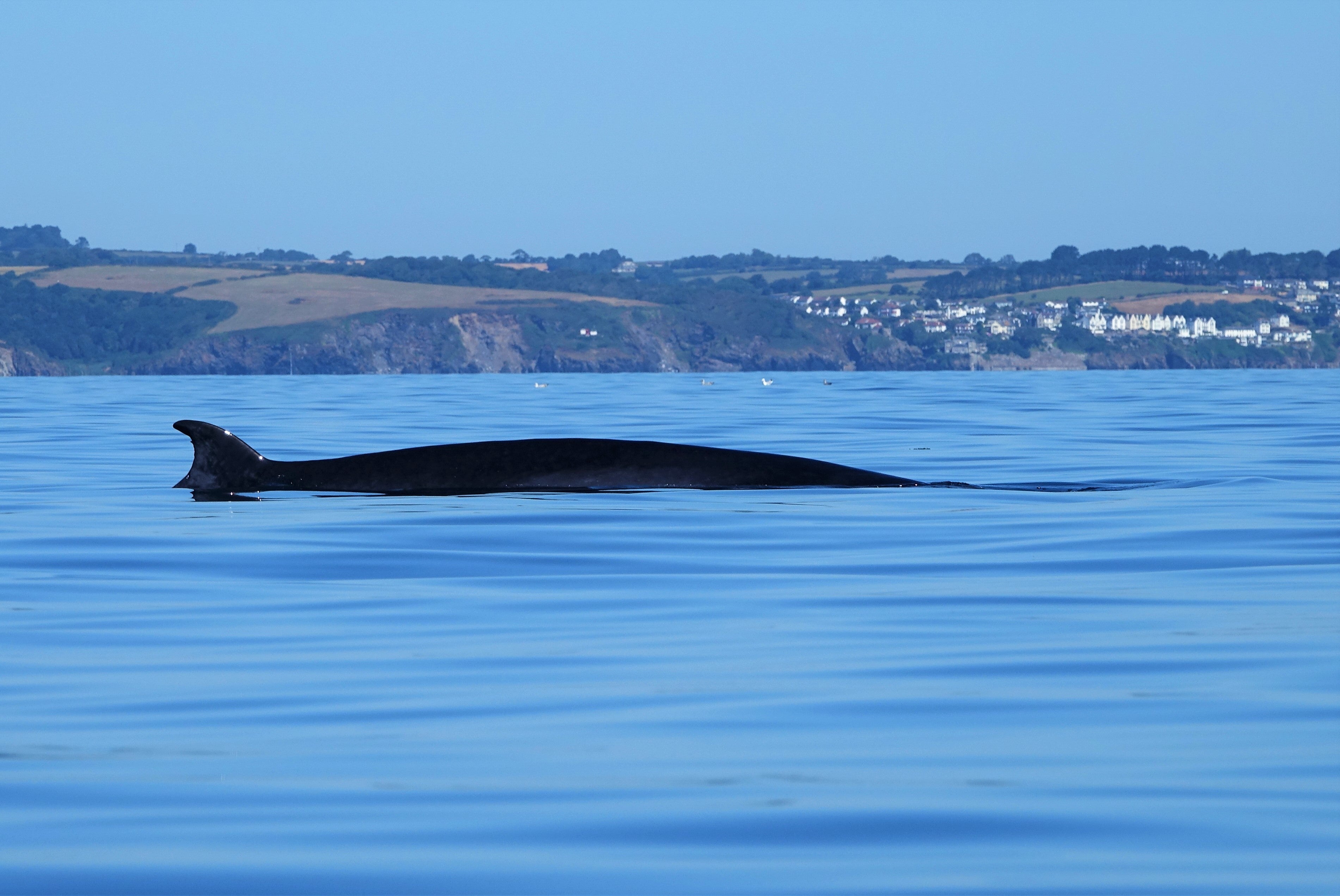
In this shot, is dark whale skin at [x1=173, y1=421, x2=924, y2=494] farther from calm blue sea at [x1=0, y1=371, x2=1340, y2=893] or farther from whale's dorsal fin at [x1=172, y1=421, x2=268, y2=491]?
calm blue sea at [x1=0, y1=371, x2=1340, y2=893]

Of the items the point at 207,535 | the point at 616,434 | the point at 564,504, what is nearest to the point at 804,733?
the point at 207,535

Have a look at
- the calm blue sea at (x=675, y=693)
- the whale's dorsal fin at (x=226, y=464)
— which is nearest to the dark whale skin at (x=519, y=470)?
the whale's dorsal fin at (x=226, y=464)

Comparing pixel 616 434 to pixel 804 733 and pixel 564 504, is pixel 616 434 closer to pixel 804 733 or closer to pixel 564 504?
pixel 564 504

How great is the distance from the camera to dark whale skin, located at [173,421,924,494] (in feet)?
54.7

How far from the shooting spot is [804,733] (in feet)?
21.5

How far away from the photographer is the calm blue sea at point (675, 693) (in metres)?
4.95

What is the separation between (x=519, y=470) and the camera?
16750 mm

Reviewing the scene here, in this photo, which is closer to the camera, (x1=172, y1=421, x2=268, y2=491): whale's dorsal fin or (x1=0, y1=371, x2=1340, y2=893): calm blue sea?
(x1=0, y1=371, x2=1340, y2=893): calm blue sea

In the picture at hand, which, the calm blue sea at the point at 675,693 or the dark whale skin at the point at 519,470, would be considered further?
the dark whale skin at the point at 519,470

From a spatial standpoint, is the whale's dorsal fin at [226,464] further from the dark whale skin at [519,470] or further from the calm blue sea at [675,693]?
the calm blue sea at [675,693]

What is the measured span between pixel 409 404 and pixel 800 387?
28532 mm

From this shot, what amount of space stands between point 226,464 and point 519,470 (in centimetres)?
264

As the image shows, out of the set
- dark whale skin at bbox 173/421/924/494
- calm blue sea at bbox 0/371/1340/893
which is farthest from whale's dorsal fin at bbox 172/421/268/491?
calm blue sea at bbox 0/371/1340/893

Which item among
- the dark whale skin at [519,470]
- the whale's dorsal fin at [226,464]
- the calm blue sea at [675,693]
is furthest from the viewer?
the whale's dorsal fin at [226,464]
